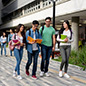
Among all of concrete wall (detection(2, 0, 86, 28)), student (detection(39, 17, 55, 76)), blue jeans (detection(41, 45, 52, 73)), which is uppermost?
concrete wall (detection(2, 0, 86, 28))

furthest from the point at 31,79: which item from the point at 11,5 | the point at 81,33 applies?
the point at 11,5

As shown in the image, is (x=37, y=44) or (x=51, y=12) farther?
(x=51, y=12)

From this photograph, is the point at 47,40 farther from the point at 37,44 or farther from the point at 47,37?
the point at 37,44

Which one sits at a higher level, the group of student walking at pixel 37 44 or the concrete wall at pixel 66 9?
the concrete wall at pixel 66 9

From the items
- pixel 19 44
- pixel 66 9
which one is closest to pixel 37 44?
pixel 19 44

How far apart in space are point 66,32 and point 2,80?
9.27ft

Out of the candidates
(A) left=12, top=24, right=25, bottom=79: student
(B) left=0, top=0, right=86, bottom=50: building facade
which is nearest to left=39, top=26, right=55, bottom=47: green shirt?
(A) left=12, top=24, right=25, bottom=79: student

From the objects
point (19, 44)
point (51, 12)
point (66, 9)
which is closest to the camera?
point (19, 44)

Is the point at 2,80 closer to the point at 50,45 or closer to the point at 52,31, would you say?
the point at 50,45

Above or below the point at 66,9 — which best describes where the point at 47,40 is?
below

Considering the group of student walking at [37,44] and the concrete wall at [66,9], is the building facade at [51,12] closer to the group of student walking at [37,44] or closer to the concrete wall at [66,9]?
the concrete wall at [66,9]

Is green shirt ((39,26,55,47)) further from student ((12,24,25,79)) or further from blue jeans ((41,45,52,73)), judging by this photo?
student ((12,24,25,79))

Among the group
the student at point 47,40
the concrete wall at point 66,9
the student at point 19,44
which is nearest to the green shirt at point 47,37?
the student at point 47,40

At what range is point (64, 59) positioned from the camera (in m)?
6.37
